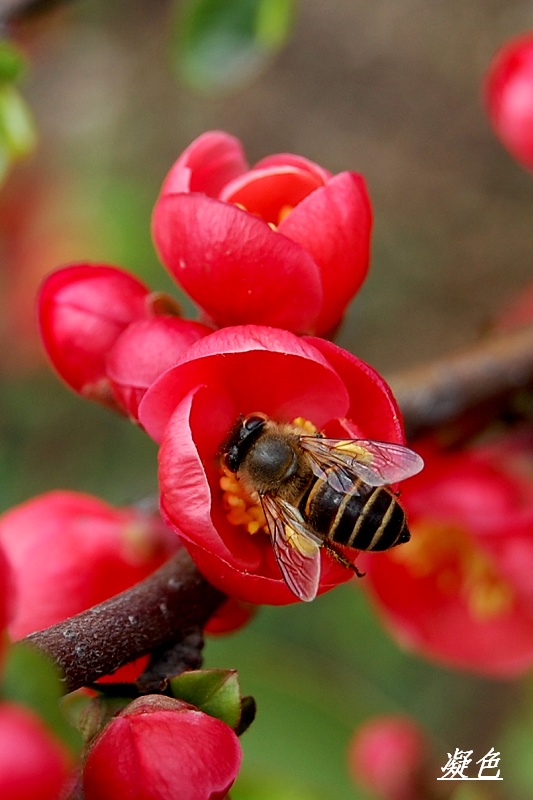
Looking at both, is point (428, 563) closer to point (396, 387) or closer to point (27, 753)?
point (396, 387)

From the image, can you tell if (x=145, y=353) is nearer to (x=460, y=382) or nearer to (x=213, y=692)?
(x=213, y=692)

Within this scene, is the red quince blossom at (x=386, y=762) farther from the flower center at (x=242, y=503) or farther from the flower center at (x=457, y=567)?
the flower center at (x=242, y=503)

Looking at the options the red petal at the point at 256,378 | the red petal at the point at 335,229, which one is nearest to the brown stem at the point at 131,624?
the red petal at the point at 256,378

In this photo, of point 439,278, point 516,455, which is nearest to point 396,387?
point 516,455

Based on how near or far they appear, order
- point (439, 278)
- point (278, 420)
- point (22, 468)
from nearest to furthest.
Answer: point (278, 420), point (22, 468), point (439, 278)

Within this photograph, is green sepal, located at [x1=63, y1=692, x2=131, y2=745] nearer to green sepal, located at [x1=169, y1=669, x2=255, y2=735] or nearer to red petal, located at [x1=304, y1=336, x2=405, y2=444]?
green sepal, located at [x1=169, y1=669, x2=255, y2=735]

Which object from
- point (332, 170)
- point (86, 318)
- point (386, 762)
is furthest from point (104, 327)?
point (332, 170)

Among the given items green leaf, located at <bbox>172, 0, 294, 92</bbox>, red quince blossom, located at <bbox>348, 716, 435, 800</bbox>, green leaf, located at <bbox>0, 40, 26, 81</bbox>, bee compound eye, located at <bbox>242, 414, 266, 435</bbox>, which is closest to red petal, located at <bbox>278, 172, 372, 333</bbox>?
bee compound eye, located at <bbox>242, 414, 266, 435</bbox>
